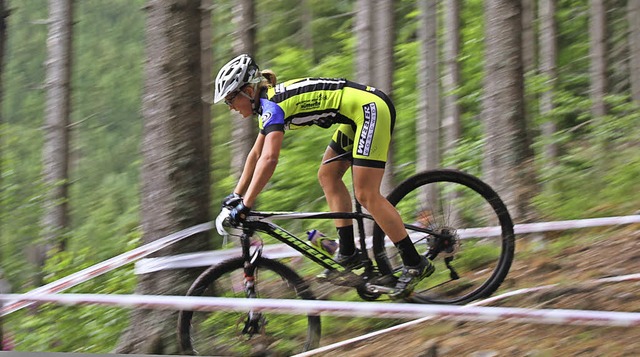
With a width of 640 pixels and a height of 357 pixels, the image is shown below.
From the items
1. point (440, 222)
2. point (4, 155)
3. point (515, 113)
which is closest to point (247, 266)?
point (440, 222)

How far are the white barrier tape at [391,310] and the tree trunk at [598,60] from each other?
3.58m

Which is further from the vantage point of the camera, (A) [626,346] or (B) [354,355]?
(B) [354,355]

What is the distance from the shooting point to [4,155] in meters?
5.93

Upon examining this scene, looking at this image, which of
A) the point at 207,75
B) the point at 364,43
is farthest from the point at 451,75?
the point at 207,75

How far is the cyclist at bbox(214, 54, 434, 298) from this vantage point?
316 centimetres

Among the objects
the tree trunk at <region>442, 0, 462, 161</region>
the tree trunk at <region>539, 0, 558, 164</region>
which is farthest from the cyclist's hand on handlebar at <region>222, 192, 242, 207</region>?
the tree trunk at <region>442, 0, 462, 161</region>

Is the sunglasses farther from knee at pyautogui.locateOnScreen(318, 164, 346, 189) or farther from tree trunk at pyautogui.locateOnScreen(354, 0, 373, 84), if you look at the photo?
tree trunk at pyautogui.locateOnScreen(354, 0, 373, 84)

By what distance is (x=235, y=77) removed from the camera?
10.5 feet

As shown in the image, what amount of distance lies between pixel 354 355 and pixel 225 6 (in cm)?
486

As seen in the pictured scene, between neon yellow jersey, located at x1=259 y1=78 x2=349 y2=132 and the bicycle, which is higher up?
neon yellow jersey, located at x1=259 y1=78 x2=349 y2=132

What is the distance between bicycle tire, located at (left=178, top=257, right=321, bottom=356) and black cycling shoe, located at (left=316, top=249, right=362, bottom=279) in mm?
99

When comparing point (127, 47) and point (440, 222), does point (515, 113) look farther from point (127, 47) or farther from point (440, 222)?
point (127, 47)

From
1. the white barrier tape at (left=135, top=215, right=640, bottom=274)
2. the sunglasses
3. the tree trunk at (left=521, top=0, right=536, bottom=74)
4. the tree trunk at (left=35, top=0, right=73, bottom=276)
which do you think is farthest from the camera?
the tree trunk at (left=35, top=0, right=73, bottom=276)

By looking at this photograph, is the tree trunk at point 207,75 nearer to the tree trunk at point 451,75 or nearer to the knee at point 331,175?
the knee at point 331,175
